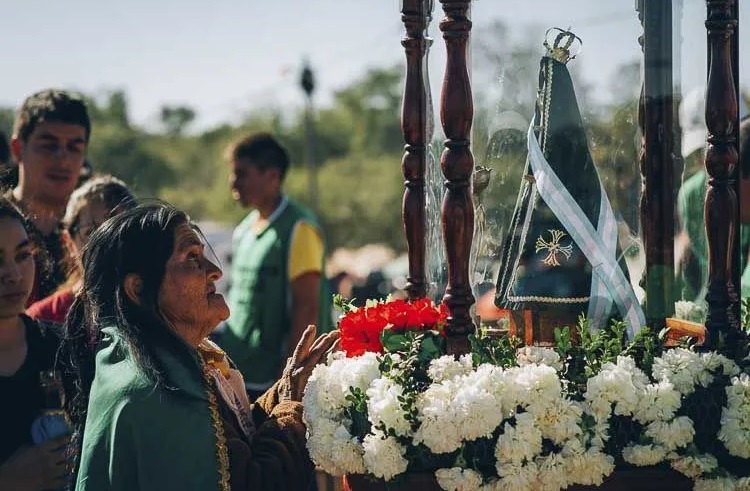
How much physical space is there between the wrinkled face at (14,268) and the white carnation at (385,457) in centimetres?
143

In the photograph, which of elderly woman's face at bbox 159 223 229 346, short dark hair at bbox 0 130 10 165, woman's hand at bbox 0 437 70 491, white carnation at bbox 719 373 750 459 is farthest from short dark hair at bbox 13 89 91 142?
white carnation at bbox 719 373 750 459

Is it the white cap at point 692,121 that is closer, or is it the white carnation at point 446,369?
the white carnation at point 446,369

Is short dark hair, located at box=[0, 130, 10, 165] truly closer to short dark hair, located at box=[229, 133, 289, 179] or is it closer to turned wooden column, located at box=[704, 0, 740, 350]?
short dark hair, located at box=[229, 133, 289, 179]

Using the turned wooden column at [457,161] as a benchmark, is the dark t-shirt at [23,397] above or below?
below

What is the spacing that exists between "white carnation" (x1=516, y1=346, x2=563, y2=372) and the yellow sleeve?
314 cm

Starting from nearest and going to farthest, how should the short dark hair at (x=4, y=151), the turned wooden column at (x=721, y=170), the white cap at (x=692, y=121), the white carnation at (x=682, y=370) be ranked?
the white carnation at (x=682, y=370), the turned wooden column at (x=721, y=170), the white cap at (x=692, y=121), the short dark hair at (x=4, y=151)

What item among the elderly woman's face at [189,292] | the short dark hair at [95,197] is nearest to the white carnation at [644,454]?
the elderly woman's face at [189,292]

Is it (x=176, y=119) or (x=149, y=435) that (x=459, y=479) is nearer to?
(x=149, y=435)

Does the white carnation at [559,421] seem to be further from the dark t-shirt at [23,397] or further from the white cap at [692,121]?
the dark t-shirt at [23,397]

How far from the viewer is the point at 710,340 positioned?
267 cm

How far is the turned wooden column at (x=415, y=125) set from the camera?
323 centimetres

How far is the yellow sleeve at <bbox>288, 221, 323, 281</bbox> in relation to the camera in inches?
223

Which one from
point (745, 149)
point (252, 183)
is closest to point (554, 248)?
point (745, 149)

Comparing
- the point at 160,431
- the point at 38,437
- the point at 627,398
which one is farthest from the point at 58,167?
the point at 627,398
